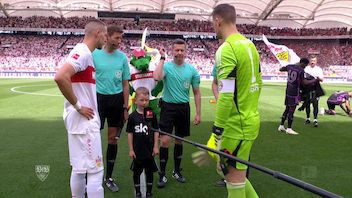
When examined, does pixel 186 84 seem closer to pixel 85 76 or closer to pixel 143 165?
pixel 143 165

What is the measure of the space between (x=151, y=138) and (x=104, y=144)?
3731mm

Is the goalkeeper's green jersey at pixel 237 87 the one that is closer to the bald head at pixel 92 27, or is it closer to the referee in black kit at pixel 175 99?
the bald head at pixel 92 27

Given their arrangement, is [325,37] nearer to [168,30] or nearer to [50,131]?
[168,30]

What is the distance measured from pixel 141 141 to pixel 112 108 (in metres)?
0.89

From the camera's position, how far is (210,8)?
48.7m

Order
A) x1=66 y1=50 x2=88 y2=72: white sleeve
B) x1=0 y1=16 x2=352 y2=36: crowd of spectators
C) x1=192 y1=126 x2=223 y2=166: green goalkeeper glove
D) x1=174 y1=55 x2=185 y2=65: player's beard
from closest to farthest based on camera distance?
x1=192 y1=126 x2=223 y2=166: green goalkeeper glove, x1=66 y1=50 x2=88 y2=72: white sleeve, x1=174 y1=55 x2=185 y2=65: player's beard, x1=0 y1=16 x2=352 y2=36: crowd of spectators

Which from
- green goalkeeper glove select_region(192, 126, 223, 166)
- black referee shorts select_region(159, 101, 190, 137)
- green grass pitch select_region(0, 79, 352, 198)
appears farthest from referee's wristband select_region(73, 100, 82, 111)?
black referee shorts select_region(159, 101, 190, 137)

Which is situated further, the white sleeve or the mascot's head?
the mascot's head

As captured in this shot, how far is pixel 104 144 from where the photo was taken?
27.3 feet

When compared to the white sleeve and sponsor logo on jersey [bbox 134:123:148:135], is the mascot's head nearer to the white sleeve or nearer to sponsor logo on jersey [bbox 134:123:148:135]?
sponsor logo on jersey [bbox 134:123:148:135]

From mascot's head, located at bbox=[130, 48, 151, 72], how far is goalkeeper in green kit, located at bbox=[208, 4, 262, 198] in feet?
9.32

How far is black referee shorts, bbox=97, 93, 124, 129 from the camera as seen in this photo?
5.31 meters

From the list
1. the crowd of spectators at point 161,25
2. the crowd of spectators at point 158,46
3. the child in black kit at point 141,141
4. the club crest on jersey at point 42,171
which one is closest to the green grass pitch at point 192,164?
the club crest on jersey at point 42,171

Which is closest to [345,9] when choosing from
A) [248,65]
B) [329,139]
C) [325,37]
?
[325,37]
